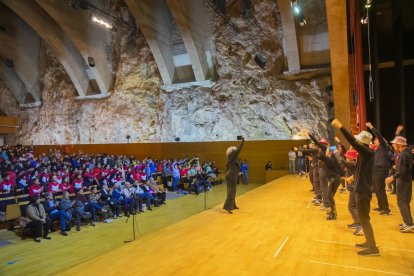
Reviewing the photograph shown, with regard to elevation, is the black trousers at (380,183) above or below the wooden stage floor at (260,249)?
above

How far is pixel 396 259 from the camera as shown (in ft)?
13.0

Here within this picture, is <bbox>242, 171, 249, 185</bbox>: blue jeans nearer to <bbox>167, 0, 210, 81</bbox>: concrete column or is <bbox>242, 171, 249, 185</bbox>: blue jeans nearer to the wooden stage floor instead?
<bbox>167, 0, 210, 81</bbox>: concrete column

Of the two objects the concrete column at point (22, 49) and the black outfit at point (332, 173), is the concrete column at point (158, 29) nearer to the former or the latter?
the concrete column at point (22, 49)

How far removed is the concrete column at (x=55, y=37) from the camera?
61.3ft

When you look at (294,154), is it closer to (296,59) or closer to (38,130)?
(296,59)

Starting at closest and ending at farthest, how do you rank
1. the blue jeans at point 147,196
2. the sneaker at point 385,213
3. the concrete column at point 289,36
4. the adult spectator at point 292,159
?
the sneaker at point 385,213 → the blue jeans at point 147,196 → the concrete column at point 289,36 → the adult spectator at point 292,159

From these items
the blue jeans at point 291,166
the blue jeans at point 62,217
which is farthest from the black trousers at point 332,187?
the blue jeans at point 291,166

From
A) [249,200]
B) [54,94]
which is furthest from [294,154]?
[54,94]

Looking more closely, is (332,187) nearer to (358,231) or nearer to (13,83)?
(358,231)

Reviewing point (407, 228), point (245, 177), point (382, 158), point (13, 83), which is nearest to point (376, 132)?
point (382, 158)

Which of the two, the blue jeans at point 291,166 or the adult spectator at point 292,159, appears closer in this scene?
the adult spectator at point 292,159

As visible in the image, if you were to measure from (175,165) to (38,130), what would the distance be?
56.6ft

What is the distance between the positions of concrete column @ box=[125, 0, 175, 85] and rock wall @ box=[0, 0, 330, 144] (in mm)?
1426

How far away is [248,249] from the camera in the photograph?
4480mm
